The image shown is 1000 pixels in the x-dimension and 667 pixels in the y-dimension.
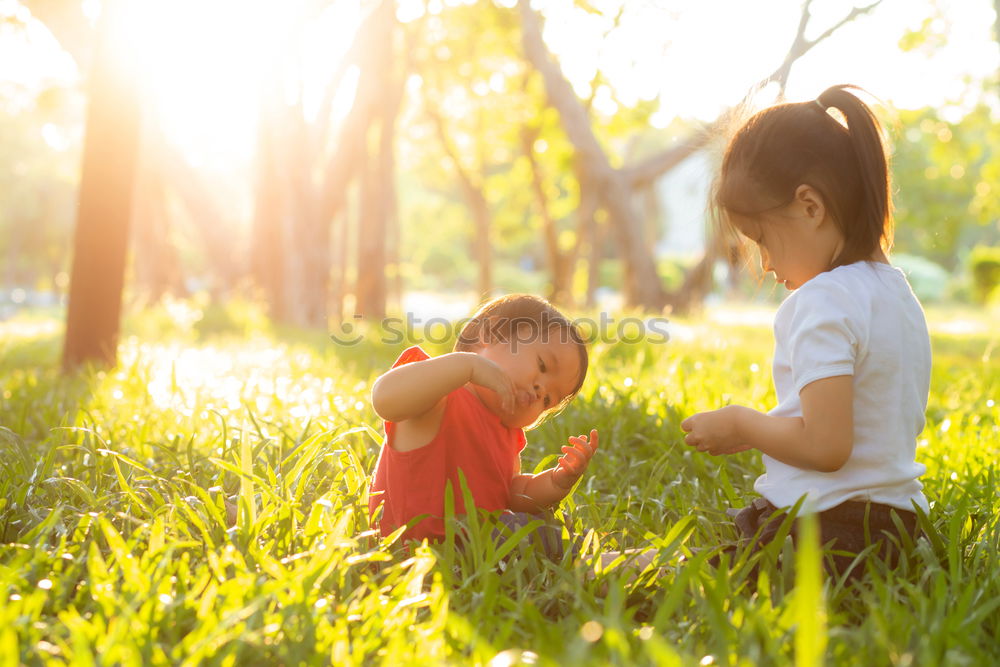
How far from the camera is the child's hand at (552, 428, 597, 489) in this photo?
7.40 ft

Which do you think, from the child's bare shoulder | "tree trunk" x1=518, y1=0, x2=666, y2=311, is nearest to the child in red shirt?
the child's bare shoulder

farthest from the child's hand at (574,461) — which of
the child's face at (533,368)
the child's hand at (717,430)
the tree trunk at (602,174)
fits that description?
the tree trunk at (602,174)

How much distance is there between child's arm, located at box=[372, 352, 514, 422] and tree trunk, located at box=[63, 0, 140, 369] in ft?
12.9

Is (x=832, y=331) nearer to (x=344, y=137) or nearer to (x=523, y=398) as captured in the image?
(x=523, y=398)

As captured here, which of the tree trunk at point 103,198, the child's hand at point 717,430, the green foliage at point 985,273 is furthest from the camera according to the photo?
the green foliage at point 985,273

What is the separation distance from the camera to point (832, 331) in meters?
1.95

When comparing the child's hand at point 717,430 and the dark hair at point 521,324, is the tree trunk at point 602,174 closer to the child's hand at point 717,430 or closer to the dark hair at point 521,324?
the dark hair at point 521,324

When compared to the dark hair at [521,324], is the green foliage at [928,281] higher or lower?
higher

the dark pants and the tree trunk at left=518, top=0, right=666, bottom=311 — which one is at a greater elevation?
the tree trunk at left=518, top=0, right=666, bottom=311

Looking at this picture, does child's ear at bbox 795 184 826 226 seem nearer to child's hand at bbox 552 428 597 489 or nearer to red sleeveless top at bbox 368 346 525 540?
child's hand at bbox 552 428 597 489

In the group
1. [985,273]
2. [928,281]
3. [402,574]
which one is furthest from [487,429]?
[928,281]

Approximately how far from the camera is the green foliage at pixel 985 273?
31156 millimetres

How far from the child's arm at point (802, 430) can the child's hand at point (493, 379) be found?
43cm

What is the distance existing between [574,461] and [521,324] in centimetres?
38
